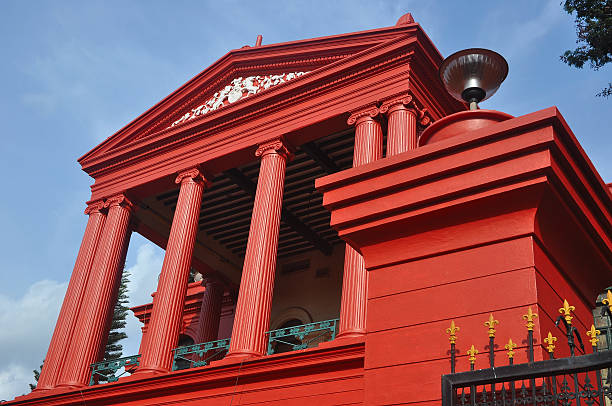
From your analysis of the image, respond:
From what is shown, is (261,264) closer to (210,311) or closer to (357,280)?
(357,280)

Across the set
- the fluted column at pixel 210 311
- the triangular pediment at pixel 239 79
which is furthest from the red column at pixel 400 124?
the fluted column at pixel 210 311

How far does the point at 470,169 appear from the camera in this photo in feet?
13.8

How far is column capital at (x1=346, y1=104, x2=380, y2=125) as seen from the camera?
39.2 ft

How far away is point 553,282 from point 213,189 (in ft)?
43.8

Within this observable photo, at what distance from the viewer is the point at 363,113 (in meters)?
12.1

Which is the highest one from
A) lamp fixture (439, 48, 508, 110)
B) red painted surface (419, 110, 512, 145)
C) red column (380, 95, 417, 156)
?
red column (380, 95, 417, 156)

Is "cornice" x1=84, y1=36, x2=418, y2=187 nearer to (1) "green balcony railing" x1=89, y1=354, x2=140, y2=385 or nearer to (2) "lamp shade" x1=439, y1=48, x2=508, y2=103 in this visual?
(1) "green balcony railing" x1=89, y1=354, x2=140, y2=385

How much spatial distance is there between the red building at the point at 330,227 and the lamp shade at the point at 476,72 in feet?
1.14

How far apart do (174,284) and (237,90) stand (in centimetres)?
490

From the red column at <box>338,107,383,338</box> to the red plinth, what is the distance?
535 cm

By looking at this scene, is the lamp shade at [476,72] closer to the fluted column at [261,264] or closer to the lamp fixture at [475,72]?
the lamp fixture at [475,72]

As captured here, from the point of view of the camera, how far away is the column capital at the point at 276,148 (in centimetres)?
1316

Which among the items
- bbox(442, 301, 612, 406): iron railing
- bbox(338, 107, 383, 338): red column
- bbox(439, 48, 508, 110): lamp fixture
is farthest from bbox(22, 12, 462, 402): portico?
bbox(442, 301, 612, 406): iron railing

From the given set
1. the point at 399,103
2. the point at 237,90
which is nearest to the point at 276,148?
the point at 237,90
